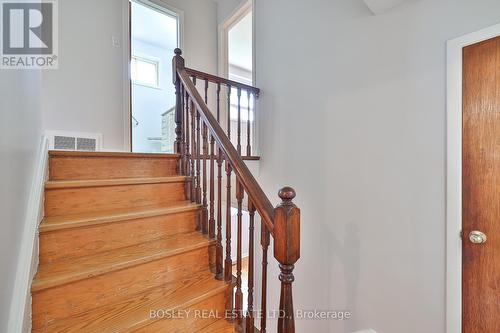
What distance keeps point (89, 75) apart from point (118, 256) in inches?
97.2

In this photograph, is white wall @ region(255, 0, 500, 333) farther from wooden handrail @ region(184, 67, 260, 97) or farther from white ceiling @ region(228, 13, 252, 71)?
white ceiling @ region(228, 13, 252, 71)

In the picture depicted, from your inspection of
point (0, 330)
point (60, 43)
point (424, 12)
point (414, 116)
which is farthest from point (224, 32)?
point (0, 330)

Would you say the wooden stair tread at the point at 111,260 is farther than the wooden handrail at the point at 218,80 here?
No

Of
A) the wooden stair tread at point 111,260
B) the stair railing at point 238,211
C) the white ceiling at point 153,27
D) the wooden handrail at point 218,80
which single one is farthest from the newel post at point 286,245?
the white ceiling at point 153,27

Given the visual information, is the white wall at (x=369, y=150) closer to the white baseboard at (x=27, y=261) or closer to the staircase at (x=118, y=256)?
the staircase at (x=118, y=256)

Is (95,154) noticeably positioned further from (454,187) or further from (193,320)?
(454,187)

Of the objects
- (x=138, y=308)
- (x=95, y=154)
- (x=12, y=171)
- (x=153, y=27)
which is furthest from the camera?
(x=153, y=27)

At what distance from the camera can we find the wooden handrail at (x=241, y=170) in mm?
1045

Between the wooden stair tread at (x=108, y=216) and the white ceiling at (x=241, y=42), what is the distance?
10.8 ft

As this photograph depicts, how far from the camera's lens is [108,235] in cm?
133

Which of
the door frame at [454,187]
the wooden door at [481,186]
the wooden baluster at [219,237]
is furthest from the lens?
the wooden baluster at [219,237]

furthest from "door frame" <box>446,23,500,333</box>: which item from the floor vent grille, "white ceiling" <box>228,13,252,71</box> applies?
the floor vent grille

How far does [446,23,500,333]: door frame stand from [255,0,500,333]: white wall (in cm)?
4

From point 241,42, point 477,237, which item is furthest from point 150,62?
point 477,237
